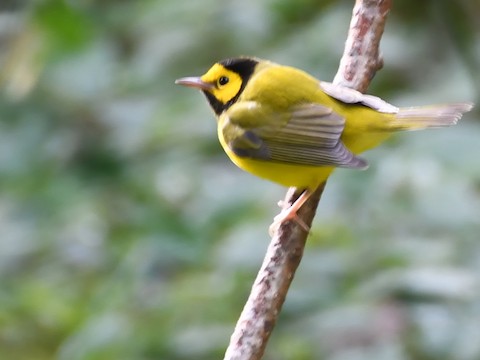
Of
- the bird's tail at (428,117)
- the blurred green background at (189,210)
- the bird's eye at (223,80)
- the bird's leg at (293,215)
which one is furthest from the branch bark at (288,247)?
the bird's eye at (223,80)

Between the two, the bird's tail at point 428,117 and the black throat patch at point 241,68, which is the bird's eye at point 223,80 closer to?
the black throat patch at point 241,68

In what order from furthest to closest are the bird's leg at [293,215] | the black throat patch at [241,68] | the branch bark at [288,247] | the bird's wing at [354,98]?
the black throat patch at [241,68], the bird's wing at [354,98], the bird's leg at [293,215], the branch bark at [288,247]

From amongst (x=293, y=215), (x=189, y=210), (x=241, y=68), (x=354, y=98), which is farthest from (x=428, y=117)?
(x=189, y=210)

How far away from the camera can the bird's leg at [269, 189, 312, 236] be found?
277 cm

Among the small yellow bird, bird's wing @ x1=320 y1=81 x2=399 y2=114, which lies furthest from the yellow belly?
bird's wing @ x1=320 y1=81 x2=399 y2=114

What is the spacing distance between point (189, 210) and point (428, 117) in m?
0.99

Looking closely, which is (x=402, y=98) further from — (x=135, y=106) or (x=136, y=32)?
(x=136, y=32)

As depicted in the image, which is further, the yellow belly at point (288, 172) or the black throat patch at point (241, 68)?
the black throat patch at point (241, 68)

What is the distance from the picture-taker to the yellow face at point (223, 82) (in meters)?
3.38

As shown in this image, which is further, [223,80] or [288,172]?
[223,80]

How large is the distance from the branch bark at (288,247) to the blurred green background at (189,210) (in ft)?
1.19

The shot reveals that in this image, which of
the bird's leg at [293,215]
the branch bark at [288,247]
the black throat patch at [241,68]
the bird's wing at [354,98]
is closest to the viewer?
the branch bark at [288,247]

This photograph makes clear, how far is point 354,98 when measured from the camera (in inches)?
118

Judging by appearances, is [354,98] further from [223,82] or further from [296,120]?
[223,82]
